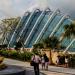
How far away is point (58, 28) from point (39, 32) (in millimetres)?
6503

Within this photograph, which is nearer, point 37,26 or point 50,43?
point 50,43

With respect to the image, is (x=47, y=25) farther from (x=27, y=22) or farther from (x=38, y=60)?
(x=38, y=60)

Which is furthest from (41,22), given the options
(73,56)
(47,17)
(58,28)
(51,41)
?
(73,56)

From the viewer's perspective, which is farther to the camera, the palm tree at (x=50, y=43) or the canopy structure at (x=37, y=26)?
the canopy structure at (x=37, y=26)

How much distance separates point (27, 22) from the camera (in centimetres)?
8225

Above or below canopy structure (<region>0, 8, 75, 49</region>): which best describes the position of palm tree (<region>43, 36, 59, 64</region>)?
below

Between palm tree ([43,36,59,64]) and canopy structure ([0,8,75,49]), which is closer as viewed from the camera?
palm tree ([43,36,59,64])

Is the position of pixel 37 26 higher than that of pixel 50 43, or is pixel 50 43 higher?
pixel 37 26

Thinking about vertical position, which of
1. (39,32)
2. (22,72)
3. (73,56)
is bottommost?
(22,72)

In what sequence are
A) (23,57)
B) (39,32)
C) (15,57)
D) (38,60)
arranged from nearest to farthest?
1. (38,60)
2. (23,57)
3. (15,57)
4. (39,32)

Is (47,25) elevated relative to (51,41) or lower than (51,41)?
elevated

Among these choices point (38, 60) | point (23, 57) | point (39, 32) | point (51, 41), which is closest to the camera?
point (38, 60)

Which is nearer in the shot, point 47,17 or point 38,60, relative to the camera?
point 38,60

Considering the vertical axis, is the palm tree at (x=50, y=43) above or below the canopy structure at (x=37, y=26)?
below
